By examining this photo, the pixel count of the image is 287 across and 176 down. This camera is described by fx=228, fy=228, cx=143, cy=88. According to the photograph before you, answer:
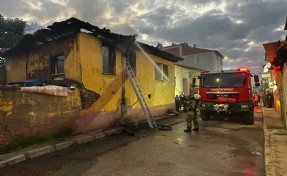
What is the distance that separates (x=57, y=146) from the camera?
7262mm

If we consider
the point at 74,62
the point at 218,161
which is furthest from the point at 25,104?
the point at 218,161

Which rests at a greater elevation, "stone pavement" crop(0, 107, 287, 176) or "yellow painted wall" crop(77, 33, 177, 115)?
"yellow painted wall" crop(77, 33, 177, 115)

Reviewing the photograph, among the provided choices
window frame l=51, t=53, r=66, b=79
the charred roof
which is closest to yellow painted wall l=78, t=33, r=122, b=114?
the charred roof

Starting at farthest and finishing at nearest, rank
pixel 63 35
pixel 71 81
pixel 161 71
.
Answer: pixel 161 71, pixel 63 35, pixel 71 81

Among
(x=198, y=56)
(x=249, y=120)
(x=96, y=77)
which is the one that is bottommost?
(x=249, y=120)

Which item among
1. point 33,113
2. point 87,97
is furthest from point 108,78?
point 33,113

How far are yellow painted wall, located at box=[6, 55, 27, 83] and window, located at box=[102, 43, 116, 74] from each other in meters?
4.36

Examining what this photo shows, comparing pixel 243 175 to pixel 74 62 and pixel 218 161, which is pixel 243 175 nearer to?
pixel 218 161

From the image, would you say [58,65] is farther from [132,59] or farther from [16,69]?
[132,59]

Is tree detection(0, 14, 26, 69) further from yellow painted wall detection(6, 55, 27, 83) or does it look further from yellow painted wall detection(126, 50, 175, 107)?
yellow painted wall detection(126, 50, 175, 107)

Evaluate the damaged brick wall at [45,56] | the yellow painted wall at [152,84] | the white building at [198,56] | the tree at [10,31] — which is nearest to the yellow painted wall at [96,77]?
the damaged brick wall at [45,56]

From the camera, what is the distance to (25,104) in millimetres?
7117

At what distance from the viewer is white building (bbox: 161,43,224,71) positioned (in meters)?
39.1

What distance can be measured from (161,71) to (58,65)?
293 inches
